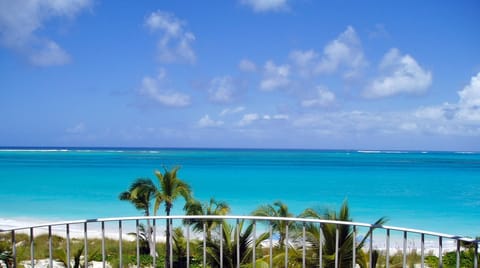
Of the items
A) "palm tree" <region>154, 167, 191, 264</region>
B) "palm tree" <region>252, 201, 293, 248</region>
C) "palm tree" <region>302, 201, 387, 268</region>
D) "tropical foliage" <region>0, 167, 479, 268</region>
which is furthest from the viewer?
"palm tree" <region>154, 167, 191, 264</region>

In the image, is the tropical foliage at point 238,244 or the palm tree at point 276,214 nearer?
the tropical foliage at point 238,244

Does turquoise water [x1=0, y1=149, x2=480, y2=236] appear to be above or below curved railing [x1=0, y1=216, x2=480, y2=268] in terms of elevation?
below

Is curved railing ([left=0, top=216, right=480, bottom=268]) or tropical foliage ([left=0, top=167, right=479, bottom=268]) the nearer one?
curved railing ([left=0, top=216, right=480, bottom=268])

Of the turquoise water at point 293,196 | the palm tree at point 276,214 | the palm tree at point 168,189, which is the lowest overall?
the turquoise water at point 293,196

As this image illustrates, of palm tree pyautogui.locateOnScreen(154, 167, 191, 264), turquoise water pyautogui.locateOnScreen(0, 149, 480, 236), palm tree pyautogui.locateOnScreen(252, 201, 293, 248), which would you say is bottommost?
turquoise water pyautogui.locateOnScreen(0, 149, 480, 236)

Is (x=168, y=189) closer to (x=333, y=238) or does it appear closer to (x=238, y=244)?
(x=333, y=238)

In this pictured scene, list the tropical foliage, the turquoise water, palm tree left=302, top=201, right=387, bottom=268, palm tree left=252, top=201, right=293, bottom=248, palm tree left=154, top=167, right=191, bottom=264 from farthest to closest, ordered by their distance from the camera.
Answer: the turquoise water < palm tree left=154, top=167, right=191, bottom=264 < palm tree left=252, top=201, right=293, bottom=248 < palm tree left=302, top=201, right=387, bottom=268 < the tropical foliage

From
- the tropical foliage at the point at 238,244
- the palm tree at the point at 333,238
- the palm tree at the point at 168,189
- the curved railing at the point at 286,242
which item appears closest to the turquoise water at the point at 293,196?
the palm tree at the point at 168,189

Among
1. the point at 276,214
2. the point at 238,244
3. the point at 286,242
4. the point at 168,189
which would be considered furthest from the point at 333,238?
the point at 168,189

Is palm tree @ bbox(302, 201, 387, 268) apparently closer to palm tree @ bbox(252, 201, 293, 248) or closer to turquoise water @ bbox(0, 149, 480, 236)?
palm tree @ bbox(252, 201, 293, 248)

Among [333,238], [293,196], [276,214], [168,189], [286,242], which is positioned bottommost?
[293,196]

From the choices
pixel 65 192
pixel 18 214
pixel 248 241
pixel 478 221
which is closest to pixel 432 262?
pixel 248 241

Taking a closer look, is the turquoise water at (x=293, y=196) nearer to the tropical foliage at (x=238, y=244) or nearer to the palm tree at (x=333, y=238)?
the tropical foliage at (x=238, y=244)

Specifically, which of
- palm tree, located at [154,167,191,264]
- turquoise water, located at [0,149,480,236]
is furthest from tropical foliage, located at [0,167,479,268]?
turquoise water, located at [0,149,480,236]
